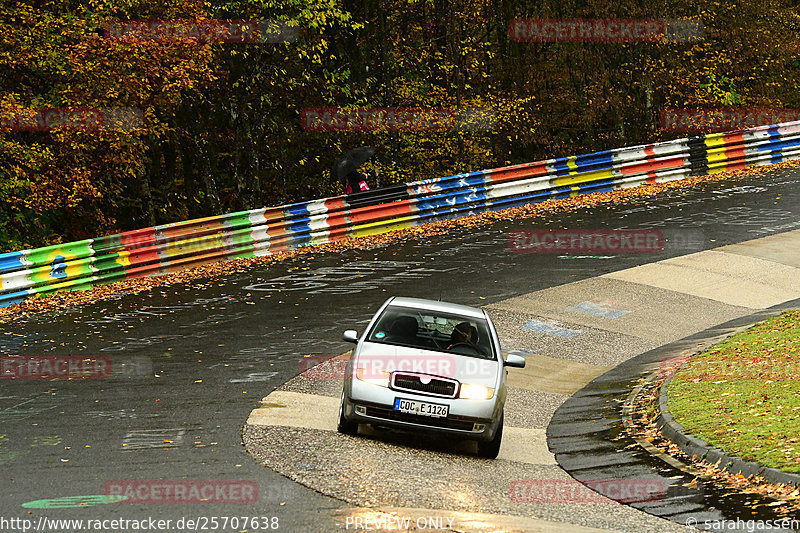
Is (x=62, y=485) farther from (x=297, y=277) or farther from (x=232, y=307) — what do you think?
(x=297, y=277)

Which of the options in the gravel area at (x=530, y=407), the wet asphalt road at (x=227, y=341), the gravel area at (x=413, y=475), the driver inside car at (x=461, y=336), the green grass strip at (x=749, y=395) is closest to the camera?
the gravel area at (x=413, y=475)

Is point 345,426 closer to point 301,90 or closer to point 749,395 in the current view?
point 749,395

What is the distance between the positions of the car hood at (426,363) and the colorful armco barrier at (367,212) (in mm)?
9910

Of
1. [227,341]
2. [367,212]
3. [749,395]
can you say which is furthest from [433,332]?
[367,212]

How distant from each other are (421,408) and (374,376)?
60cm

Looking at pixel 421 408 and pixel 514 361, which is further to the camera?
pixel 514 361

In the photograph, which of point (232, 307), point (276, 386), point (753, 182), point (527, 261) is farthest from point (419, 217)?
point (276, 386)

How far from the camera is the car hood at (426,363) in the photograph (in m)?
10.4

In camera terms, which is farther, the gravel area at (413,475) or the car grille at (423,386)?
the car grille at (423,386)

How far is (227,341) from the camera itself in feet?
50.0

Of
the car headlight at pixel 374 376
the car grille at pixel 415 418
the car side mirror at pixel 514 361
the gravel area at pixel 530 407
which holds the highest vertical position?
the car headlight at pixel 374 376

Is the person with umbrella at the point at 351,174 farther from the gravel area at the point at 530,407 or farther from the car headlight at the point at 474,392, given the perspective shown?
the car headlight at the point at 474,392

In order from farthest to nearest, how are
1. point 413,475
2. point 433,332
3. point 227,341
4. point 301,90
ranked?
point 301,90 → point 227,341 → point 433,332 → point 413,475

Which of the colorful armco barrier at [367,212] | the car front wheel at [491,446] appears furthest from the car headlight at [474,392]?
the colorful armco barrier at [367,212]
